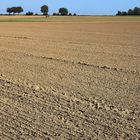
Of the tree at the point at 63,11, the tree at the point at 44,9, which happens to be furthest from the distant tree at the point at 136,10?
the tree at the point at 44,9

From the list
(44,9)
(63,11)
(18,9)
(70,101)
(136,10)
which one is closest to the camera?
(70,101)

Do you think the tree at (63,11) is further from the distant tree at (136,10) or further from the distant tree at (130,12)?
the distant tree at (136,10)

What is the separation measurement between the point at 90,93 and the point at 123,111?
5.16 ft

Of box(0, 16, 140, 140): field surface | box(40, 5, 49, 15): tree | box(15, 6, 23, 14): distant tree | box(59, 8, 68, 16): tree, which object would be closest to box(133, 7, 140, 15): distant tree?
box(59, 8, 68, 16): tree

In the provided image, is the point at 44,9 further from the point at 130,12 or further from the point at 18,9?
the point at 130,12

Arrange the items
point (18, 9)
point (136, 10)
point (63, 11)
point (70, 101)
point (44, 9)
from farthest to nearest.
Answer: point (63, 11), point (18, 9), point (136, 10), point (44, 9), point (70, 101)

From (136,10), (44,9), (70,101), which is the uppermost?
(70,101)

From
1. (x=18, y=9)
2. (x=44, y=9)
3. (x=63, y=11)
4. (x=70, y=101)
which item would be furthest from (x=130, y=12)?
(x=70, y=101)

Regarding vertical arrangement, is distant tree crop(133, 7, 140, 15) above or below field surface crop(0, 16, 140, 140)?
below

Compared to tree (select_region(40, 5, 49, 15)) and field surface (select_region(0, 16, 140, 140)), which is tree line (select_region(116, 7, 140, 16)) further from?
field surface (select_region(0, 16, 140, 140))

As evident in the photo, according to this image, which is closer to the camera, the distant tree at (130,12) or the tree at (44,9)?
the tree at (44,9)

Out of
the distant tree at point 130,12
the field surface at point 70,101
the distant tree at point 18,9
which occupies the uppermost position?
the field surface at point 70,101

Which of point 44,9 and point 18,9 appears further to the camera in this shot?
point 18,9

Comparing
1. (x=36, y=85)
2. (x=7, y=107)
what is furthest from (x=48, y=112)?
(x=36, y=85)
